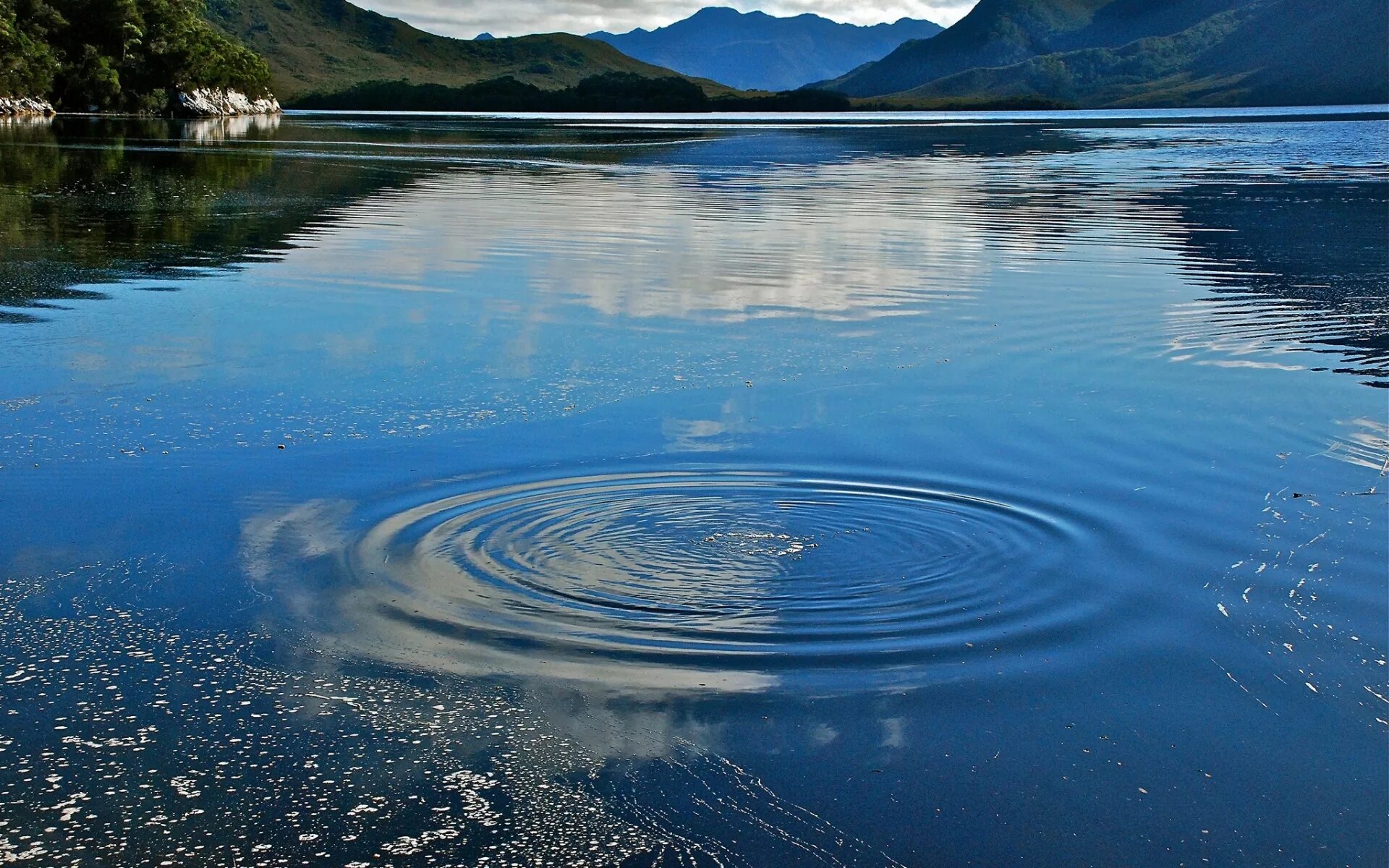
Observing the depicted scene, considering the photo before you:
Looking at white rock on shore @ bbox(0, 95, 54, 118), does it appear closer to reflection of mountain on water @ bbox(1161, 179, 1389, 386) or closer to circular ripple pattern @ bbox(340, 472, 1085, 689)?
reflection of mountain on water @ bbox(1161, 179, 1389, 386)

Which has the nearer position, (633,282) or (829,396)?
(829,396)

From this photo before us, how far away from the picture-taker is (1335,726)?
18.4ft

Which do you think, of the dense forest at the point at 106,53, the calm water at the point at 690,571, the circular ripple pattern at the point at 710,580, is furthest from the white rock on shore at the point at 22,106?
the circular ripple pattern at the point at 710,580

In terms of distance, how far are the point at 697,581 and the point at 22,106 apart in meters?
117

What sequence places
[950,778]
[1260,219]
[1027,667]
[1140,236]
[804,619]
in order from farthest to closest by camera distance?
1. [1260,219]
2. [1140,236]
3. [804,619]
4. [1027,667]
5. [950,778]

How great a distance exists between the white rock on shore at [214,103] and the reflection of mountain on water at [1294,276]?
12769 cm

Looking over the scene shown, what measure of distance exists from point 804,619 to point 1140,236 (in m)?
20.1

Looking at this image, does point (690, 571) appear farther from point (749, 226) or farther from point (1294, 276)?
point (749, 226)

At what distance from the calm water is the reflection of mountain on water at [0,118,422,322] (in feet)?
2.44

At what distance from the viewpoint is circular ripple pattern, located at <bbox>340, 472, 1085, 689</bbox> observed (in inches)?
240

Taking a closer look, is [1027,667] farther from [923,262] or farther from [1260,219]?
[1260,219]

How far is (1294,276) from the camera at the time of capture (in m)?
19.2

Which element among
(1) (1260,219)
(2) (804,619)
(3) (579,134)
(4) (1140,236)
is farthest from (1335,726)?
(3) (579,134)

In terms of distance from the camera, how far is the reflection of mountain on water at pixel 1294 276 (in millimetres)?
14195
